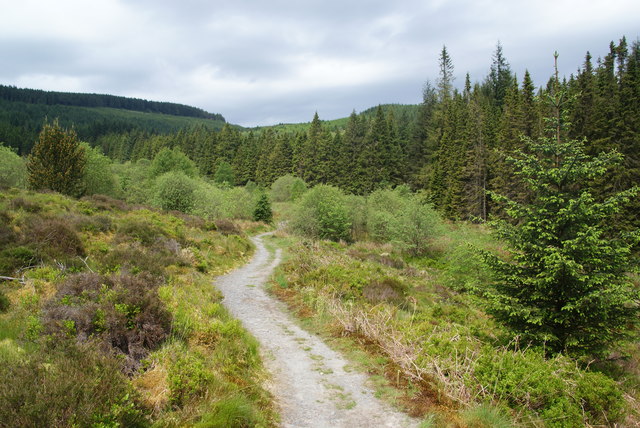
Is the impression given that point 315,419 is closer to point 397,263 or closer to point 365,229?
point 397,263

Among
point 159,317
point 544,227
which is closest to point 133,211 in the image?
point 159,317

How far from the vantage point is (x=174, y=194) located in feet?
109

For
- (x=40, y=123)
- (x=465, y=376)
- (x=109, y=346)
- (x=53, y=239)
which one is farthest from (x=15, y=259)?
(x=40, y=123)

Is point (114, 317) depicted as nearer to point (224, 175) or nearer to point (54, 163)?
point (54, 163)

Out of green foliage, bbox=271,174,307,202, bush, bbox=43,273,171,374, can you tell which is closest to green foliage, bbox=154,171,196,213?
bush, bbox=43,273,171,374

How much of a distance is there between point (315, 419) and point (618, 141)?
41419 mm

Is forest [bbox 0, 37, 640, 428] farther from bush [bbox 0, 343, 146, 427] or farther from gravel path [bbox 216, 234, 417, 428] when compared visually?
gravel path [bbox 216, 234, 417, 428]

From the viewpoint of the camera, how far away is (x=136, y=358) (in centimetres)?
557

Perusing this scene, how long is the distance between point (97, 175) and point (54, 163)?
13.2m

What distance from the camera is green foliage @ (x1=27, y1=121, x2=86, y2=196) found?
25000 mm

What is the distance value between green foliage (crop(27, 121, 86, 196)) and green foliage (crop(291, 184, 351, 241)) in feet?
61.6

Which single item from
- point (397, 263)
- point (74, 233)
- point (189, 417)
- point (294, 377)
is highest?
point (74, 233)

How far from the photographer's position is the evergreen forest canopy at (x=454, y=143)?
34438mm

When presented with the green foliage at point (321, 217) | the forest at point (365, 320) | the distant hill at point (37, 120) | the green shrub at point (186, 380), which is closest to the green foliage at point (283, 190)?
the green foliage at point (321, 217)
